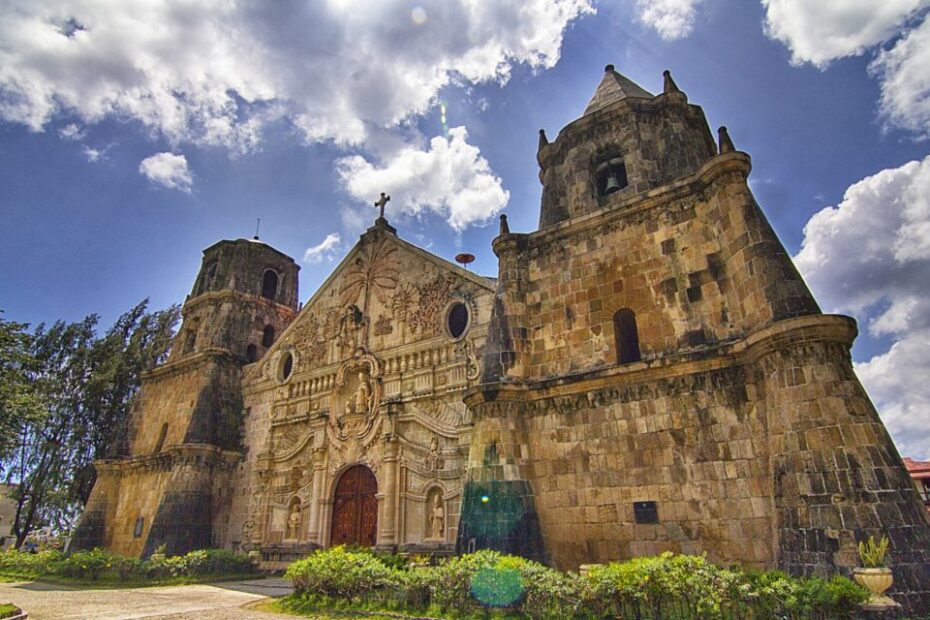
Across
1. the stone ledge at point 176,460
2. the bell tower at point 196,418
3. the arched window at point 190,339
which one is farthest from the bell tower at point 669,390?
the arched window at point 190,339

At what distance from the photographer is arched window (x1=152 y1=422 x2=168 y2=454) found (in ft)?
69.0

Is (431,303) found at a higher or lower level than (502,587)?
higher

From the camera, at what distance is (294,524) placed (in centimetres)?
1714

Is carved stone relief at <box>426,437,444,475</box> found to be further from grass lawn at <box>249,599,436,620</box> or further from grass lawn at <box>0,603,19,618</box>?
grass lawn at <box>0,603,19,618</box>

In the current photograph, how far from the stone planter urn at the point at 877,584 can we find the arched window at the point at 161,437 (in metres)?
22.3

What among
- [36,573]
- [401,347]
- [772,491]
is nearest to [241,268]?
[401,347]

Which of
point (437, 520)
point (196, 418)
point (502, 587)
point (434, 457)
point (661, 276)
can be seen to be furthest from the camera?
point (196, 418)

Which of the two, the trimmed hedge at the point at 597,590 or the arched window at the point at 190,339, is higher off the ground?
the arched window at the point at 190,339

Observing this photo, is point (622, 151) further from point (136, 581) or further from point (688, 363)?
point (136, 581)

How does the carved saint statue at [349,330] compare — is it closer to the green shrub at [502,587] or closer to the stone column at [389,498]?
the stone column at [389,498]

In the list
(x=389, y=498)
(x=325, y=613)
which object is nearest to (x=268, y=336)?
(x=389, y=498)

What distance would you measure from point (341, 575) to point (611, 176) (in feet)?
36.9

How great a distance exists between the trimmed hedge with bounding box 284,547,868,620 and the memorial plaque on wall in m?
1.86

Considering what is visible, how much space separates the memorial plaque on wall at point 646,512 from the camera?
9.73m
